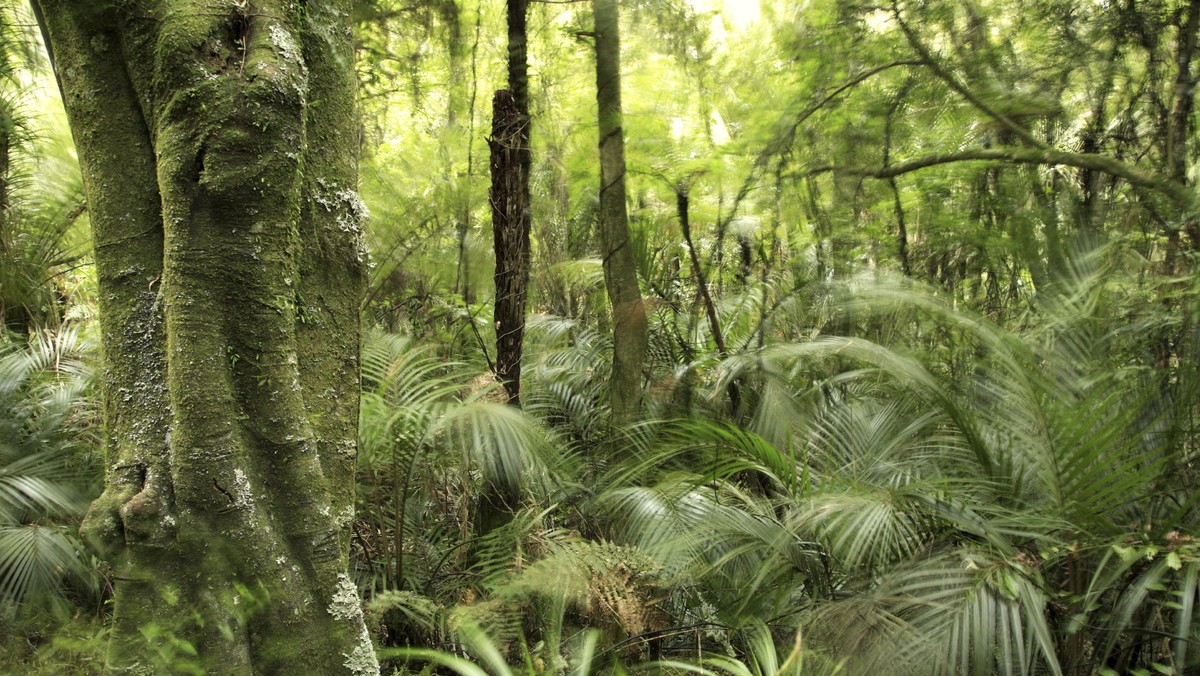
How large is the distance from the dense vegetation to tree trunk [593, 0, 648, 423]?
0.55ft

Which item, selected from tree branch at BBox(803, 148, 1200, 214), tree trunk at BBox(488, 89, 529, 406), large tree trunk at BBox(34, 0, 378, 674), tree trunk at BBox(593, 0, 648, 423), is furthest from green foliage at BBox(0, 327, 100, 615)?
tree branch at BBox(803, 148, 1200, 214)

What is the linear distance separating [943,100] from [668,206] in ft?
8.01

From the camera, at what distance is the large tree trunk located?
5.52 ft

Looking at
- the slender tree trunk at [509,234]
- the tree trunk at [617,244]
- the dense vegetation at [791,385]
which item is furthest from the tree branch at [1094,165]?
the slender tree trunk at [509,234]

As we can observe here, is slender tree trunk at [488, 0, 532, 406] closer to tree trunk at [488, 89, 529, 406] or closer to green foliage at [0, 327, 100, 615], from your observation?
tree trunk at [488, 89, 529, 406]

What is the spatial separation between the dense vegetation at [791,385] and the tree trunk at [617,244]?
17 cm

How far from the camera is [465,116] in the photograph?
18.8ft

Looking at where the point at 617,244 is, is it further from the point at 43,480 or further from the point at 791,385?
the point at 43,480

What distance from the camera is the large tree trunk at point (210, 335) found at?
168 centimetres

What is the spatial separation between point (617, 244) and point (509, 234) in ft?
2.48

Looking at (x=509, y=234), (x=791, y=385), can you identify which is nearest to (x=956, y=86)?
(x=791, y=385)

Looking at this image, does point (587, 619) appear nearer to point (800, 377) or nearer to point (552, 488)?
point (552, 488)

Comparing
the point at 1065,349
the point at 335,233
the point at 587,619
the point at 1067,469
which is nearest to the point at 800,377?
the point at 1065,349

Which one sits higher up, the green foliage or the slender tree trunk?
the slender tree trunk
